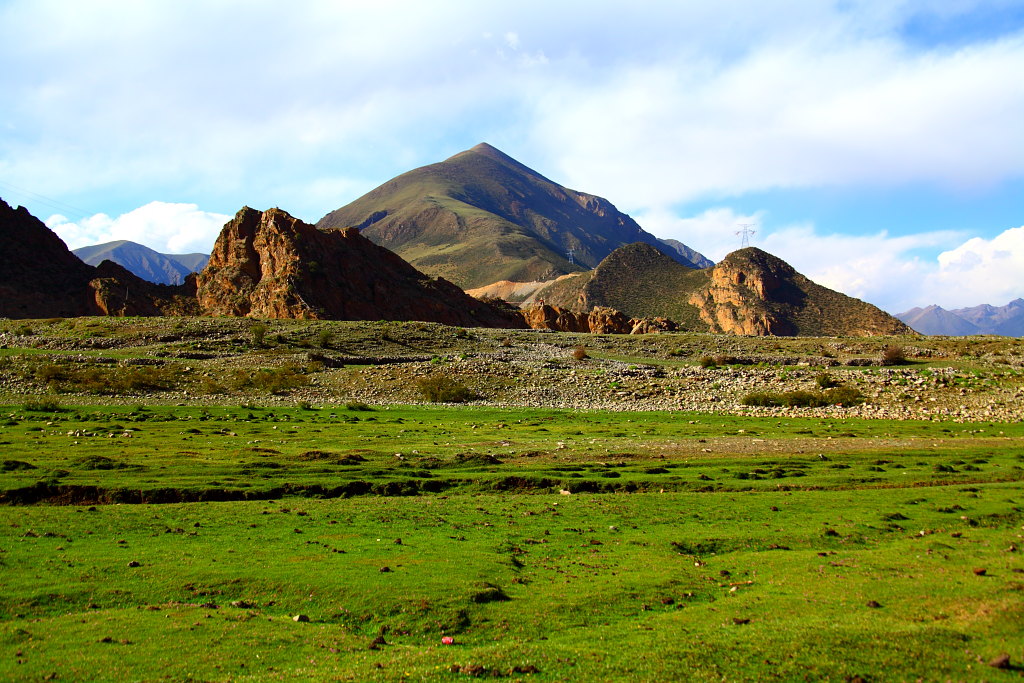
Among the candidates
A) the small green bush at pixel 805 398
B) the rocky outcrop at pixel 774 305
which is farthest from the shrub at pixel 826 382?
the rocky outcrop at pixel 774 305

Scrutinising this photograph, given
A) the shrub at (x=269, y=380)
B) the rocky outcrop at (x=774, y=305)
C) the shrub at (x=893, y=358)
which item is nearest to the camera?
the shrub at (x=269, y=380)

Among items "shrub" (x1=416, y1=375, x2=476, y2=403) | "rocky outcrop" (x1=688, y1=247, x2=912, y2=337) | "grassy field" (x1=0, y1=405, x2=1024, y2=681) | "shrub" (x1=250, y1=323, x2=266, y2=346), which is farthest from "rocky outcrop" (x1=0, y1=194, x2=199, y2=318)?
"rocky outcrop" (x1=688, y1=247, x2=912, y2=337)

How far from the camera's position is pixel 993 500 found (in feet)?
46.1

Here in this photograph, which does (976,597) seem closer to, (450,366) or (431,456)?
(431,456)

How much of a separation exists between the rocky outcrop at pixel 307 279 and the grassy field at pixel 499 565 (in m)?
61.7

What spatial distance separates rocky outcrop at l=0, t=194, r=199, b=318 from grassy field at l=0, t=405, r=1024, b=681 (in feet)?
223

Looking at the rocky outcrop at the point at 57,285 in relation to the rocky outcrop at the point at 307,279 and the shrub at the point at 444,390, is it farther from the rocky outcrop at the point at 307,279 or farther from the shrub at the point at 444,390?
the shrub at the point at 444,390

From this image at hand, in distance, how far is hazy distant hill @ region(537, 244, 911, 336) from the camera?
120500 mm

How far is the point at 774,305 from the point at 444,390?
101 metres

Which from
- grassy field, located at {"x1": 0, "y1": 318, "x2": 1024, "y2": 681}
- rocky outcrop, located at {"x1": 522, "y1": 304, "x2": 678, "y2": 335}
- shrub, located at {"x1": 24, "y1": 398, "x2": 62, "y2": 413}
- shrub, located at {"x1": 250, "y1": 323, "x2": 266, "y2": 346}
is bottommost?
grassy field, located at {"x1": 0, "y1": 318, "x2": 1024, "y2": 681}

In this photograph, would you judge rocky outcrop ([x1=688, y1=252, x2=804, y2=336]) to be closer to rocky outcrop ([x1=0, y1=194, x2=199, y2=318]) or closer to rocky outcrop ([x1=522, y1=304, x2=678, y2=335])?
rocky outcrop ([x1=522, y1=304, x2=678, y2=335])

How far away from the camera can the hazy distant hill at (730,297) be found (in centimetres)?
12050

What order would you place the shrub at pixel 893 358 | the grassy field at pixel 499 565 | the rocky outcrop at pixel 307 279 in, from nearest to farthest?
the grassy field at pixel 499 565, the shrub at pixel 893 358, the rocky outcrop at pixel 307 279

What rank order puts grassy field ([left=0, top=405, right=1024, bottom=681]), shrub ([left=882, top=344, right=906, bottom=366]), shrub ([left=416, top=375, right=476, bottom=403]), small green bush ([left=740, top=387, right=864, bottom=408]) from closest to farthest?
grassy field ([left=0, top=405, right=1024, bottom=681]), small green bush ([left=740, top=387, right=864, bottom=408]), shrub ([left=416, top=375, right=476, bottom=403]), shrub ([left=882, top=344, right=906, bottom=366])
